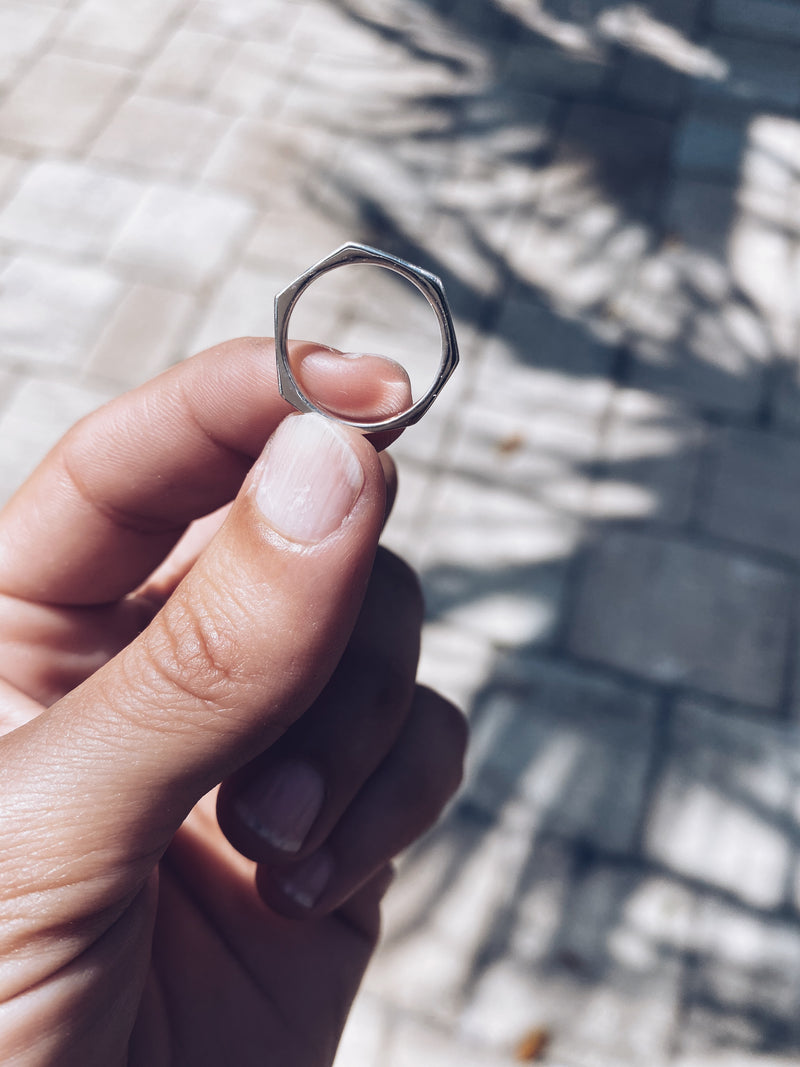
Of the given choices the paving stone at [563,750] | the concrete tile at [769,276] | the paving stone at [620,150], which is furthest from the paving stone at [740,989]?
the paving stone at [620,150]

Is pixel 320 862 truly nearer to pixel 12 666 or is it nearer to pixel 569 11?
pixel 12 666

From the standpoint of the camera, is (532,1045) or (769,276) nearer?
(532,1045)

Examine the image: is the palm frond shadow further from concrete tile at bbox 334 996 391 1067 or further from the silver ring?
the silver ring

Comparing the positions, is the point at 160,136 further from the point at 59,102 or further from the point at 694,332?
the point at 694,332

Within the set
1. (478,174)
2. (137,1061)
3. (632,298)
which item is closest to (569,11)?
(478,174)

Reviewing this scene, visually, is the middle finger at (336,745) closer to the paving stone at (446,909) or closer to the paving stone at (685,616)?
the paving stone at (446,909)

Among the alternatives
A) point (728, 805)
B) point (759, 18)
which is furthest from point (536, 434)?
point (759, 18)
